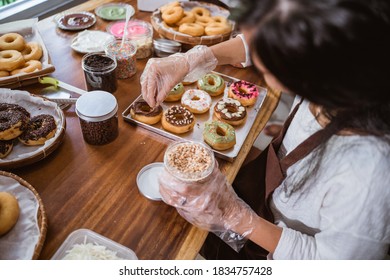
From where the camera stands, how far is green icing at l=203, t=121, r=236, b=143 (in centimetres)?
149

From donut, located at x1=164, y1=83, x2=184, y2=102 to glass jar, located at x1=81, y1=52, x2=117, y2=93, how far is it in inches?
11.9

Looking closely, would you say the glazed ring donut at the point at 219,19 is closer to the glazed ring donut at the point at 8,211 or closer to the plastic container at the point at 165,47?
the plastic container at the point at 165,47

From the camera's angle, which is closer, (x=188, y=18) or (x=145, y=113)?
(x=145, y=113)

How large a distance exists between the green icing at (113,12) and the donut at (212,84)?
854 mm

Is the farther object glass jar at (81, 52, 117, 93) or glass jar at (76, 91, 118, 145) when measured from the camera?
glass jar at (81, 52, 117, 93)

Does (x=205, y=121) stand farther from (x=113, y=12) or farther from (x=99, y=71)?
(x=113, y=12)

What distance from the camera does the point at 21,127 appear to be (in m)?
1.37

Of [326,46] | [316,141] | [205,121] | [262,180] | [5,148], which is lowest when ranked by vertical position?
[262,180]

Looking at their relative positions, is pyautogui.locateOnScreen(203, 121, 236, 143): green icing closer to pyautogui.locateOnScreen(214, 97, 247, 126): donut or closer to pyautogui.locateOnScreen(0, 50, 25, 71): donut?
pyautogui.locateOnScreen(214, 97, 247, 126): donut

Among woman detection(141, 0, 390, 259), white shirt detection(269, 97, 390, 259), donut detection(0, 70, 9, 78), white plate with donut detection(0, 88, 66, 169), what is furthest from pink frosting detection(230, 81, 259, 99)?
donut detection(0, 70, 9, 78)

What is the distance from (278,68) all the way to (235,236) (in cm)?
78

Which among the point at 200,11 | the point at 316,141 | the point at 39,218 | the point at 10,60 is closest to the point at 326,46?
the point at 316,141

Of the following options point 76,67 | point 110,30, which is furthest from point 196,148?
point 110,30

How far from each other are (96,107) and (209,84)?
2.41ft
